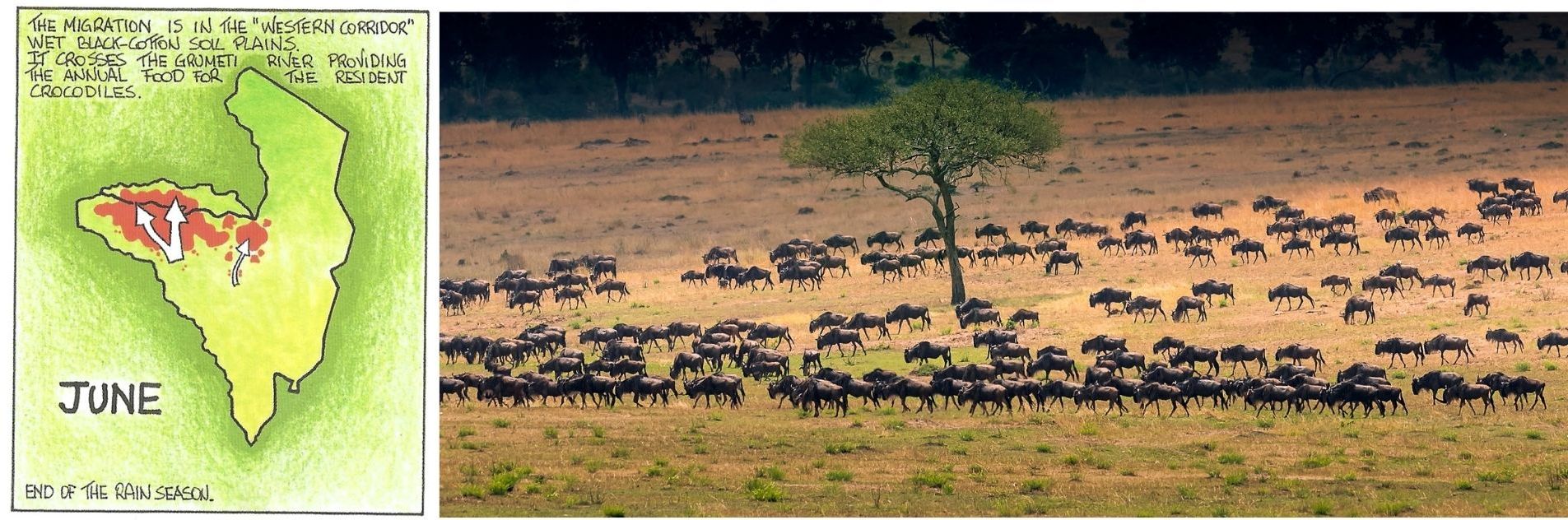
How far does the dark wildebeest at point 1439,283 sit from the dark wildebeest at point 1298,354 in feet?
26.5

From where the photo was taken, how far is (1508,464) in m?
31.4

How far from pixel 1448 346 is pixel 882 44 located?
63659 mm

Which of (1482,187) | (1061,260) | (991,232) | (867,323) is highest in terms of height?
(1482,187)

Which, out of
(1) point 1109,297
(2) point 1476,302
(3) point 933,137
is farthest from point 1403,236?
(3) point 933,137

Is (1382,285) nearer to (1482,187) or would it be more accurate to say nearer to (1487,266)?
(1487,266)

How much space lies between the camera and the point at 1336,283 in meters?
48.0

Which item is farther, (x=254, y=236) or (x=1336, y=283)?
(x=1336, y=283)

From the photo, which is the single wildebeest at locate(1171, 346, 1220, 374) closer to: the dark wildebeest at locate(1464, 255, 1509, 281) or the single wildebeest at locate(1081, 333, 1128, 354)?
the single wildebeest at locate(1081, 333, 1128, 354)

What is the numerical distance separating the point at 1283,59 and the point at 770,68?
25.0 meters

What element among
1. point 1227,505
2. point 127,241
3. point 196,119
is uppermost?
point 196,119

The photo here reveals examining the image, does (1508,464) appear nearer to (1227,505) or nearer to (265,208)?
(1227,505)

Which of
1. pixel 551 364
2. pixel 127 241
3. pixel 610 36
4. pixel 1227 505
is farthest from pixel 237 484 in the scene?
pixel 610 36
